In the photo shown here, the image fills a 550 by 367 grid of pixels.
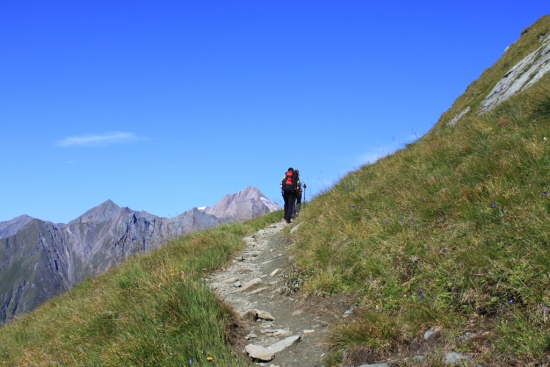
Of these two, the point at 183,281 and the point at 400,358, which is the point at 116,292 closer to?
the point at 183,281

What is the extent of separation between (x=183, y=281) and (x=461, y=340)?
3986 millimetres

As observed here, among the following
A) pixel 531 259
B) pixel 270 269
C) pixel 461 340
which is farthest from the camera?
pixel 270 269

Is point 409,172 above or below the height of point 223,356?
above

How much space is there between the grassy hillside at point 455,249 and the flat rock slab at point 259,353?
2.97ft

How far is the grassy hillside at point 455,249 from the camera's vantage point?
13.9 feet

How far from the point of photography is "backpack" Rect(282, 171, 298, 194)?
16.9m

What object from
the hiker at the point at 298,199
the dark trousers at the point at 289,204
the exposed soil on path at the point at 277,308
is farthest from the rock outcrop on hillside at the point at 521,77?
the exposed soil on path at the point at 277,308

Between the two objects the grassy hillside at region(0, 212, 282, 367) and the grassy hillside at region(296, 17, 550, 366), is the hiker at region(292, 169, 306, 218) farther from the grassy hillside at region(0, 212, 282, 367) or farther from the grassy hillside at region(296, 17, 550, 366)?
the grassy hillside at region(0, 212, 282, 367)

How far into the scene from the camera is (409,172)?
955cm

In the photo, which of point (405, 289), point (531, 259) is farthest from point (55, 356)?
point (531, 259)

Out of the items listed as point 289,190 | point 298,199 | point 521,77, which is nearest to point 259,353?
point 289,190

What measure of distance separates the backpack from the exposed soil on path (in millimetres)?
5246

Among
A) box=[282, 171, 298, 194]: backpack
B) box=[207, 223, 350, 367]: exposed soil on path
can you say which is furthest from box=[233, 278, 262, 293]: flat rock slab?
box=[282, 171, 298, 194]: backpack

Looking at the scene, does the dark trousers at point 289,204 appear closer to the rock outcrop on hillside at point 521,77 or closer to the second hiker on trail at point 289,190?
the second hiker on trail at point 289,190
